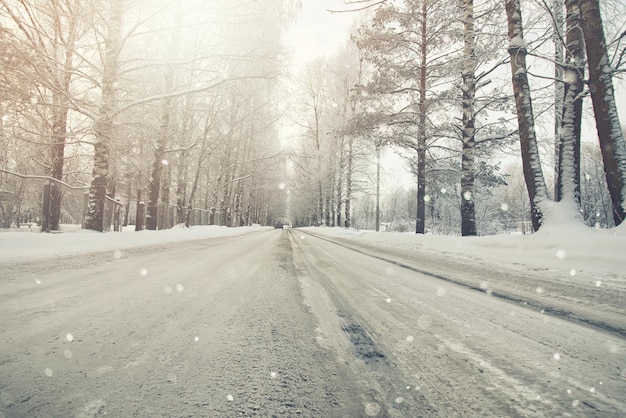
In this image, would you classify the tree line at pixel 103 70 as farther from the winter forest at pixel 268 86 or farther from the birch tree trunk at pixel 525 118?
the birch tree trunk at pixel 525 118

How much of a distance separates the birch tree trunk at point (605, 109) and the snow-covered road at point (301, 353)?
176 inches

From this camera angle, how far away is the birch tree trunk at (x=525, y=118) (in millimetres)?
6855

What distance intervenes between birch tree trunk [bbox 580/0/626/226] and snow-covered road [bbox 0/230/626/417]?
4.47 m

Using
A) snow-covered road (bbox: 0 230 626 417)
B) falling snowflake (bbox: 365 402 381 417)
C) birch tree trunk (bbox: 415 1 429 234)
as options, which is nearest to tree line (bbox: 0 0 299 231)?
birch tree trunk (bbox: 415 1 429 234)

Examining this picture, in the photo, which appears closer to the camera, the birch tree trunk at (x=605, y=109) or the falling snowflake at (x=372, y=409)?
the falling snowflake at (x=372, y=409)

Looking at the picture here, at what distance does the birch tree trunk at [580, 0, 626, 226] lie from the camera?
566 centimetres

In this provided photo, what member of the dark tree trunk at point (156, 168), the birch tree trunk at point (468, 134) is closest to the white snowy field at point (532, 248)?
the birch tree trunk at point (468, 134)

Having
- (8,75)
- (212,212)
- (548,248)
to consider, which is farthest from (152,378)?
(212,212)

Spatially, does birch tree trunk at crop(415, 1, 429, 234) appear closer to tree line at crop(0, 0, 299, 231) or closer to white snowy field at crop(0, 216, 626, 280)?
tree line at crop(0, 0, 299, 231)

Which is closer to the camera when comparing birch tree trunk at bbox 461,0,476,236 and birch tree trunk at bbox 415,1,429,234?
birch tree trunk at bbox 461,0,476,236

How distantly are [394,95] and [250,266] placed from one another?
1105cm

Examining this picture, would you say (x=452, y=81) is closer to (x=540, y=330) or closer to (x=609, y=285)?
(x=609, y=285)

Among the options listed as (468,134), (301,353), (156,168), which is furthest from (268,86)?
(301,353)

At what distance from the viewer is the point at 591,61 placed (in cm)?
611
